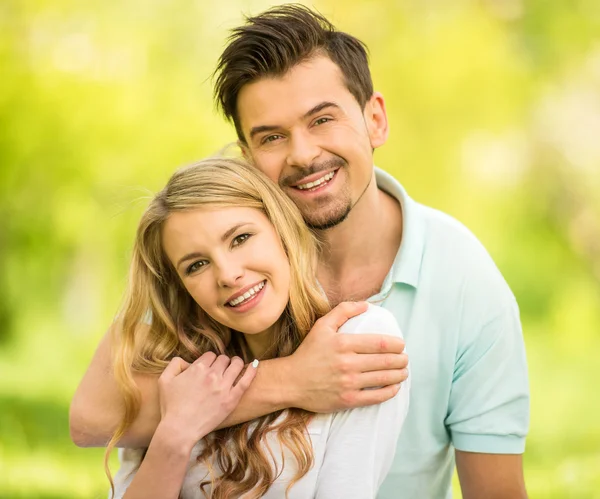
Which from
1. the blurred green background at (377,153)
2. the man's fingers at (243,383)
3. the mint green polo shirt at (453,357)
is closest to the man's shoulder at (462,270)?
the mint green polo shirt at (453,357)

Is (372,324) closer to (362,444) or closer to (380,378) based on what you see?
(380,378)

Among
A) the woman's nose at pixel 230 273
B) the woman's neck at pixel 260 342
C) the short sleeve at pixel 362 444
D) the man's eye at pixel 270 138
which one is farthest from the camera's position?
the man's eye at pixel 270 138

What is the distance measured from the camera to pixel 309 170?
7.68 feet

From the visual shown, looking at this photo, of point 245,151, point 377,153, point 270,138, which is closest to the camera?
point 270,138

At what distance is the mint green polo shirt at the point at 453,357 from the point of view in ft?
7.66

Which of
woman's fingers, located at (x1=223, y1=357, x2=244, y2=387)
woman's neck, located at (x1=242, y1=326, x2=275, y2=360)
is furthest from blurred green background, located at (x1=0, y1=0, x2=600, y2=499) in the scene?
woman's fingers, located at (x1=223, y1=357, x2=244, y2=387)

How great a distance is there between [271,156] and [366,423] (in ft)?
2.74

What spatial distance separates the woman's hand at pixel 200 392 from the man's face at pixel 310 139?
1.73 ft

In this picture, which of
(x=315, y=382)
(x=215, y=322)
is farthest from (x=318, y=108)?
(x=315, y=382)

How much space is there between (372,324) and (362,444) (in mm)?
305

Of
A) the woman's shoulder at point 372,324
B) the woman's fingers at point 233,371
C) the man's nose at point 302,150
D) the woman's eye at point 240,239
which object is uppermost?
the man's nose at point 302,150

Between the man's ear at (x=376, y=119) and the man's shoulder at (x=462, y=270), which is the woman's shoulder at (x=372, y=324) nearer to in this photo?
the man's shoulder at (x=462, y=270)

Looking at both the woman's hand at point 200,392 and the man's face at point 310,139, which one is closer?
the woman's hand at point 200,392

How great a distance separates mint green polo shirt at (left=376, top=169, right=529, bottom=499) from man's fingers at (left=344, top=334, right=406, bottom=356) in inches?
12.3
